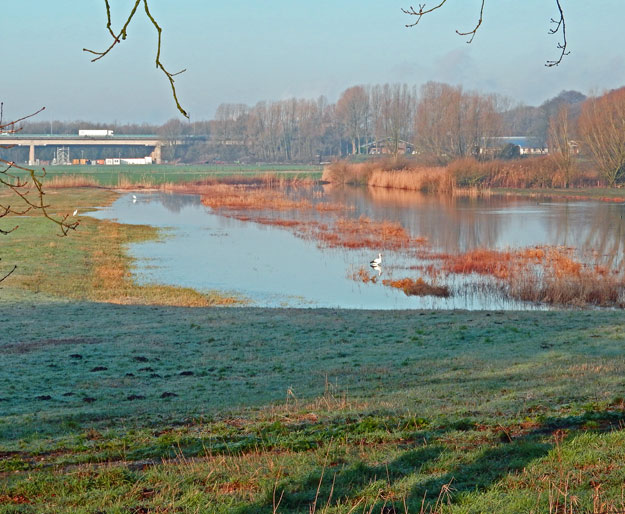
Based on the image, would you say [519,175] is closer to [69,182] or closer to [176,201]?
[176,201]

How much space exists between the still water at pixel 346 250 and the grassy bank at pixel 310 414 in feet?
22.1

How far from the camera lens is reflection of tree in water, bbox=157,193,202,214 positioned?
176 feet

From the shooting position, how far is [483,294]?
20.4 meters

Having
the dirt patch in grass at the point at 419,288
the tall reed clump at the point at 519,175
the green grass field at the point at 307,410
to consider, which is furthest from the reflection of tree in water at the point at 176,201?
the green grass field at the point at 307,410

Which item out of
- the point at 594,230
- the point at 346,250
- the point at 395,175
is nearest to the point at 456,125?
the point at 395,175

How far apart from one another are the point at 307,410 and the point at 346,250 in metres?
22.5

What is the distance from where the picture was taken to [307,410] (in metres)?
7.24

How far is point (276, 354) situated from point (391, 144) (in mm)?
96082

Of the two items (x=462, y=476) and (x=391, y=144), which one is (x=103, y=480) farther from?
(x=391, y=144)

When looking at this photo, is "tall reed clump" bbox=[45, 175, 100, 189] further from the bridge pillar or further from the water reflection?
the bridge pillar

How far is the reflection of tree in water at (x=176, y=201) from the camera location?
5375cm

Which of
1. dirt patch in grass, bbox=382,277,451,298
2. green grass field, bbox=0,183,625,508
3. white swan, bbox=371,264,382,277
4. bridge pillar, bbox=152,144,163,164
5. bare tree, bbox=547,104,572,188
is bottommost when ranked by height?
dirt patch in grass, bbox=382,277,451,298

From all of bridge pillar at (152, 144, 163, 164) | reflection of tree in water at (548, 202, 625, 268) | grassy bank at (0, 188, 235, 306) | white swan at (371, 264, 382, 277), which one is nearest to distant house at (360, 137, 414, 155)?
bridge pillar at (152, 144, 163, 164)

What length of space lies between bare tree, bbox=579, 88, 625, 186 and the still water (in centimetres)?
716
